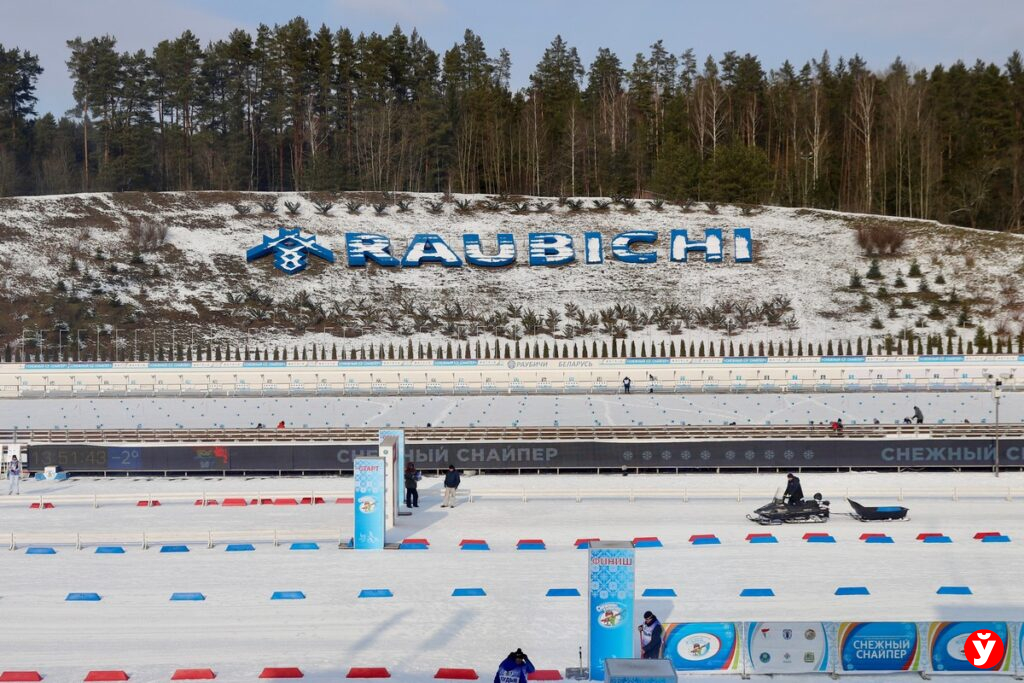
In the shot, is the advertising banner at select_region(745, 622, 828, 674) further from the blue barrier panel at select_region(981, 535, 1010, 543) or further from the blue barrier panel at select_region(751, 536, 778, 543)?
the blue barrier panel at select_region(981, 535, 1010, 543)

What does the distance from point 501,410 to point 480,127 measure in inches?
2312

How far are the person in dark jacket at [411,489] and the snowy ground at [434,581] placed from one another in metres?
0.56

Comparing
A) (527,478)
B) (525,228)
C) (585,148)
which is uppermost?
(585,148)

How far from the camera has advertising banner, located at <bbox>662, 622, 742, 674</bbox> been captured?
14.4m

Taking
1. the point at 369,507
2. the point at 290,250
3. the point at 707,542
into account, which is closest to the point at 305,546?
the point at 369,507

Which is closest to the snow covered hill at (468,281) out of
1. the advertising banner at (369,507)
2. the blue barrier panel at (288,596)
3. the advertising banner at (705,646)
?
the advertising banner at (369,507)

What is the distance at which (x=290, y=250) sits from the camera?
77188 mm

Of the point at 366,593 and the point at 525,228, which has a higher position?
the point at 525,228

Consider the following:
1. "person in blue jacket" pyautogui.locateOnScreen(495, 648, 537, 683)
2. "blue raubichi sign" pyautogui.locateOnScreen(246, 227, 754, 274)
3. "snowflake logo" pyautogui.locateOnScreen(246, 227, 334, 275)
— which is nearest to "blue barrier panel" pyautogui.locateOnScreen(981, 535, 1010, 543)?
"person in blue jacket" pyautogui.locateOnScreen(495, 648, 537, 683)

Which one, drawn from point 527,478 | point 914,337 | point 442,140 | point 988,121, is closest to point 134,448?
point 527,478

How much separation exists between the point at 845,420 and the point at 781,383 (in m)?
8.87

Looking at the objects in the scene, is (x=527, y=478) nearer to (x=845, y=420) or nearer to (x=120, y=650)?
(x=845, y=420)

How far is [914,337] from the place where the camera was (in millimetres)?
64438

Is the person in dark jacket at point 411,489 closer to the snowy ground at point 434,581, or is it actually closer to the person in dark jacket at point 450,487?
the snowy ground at point 434,581
